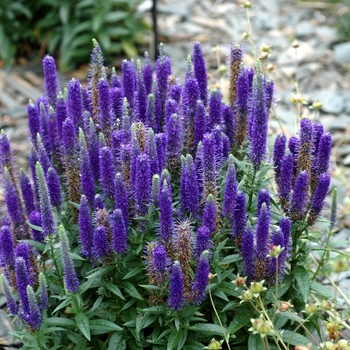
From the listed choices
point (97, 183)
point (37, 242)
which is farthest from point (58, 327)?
point (97, 183)

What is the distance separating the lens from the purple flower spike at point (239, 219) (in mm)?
3361

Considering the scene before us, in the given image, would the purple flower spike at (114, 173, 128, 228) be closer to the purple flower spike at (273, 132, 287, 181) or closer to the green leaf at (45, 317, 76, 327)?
the green leaf at (45, 317, 76, 327)

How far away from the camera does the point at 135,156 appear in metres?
3.35

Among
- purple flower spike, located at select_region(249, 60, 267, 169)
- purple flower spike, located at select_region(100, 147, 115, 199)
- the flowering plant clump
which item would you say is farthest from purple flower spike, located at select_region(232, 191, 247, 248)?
purple flower spike, located at select_region(100, 147, 115, 199)

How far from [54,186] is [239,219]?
103 cm

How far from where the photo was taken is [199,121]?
3.63 m

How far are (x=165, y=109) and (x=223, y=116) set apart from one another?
411 millimetres

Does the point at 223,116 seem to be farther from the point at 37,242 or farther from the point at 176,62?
the point at 176,62

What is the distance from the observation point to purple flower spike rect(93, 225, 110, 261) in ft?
10.8

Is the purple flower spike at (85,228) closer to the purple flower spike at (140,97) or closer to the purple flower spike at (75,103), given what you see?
the purple flower spike at (75,103)

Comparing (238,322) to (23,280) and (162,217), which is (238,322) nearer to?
(162,217)

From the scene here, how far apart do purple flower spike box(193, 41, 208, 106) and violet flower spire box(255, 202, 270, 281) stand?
3.55 ft

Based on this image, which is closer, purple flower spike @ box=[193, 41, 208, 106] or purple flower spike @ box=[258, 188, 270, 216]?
purple flower spike @ box=[258, 188, 270, 216]

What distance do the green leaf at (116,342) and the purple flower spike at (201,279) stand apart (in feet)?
1.81
